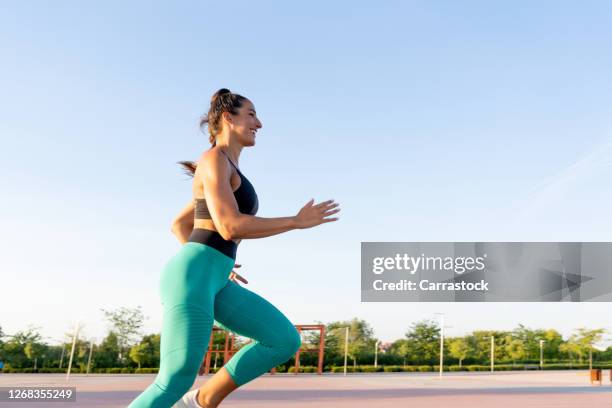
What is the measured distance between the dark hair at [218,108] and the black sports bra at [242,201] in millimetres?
277

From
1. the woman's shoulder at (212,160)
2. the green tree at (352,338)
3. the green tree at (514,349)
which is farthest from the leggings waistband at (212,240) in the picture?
the green tree at (514,349)

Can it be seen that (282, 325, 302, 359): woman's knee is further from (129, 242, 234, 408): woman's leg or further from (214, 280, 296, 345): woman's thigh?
(129, 242, 234, 408): woman's leg

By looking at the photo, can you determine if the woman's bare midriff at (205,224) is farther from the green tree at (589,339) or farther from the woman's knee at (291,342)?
the green tree at (589,339)

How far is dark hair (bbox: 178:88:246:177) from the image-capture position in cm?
278

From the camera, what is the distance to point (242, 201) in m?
2.57

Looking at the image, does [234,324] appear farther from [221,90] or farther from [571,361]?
[571,361]

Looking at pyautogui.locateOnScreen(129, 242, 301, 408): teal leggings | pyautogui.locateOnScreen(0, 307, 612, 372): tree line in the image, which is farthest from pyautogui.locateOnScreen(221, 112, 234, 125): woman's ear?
pyautogui.locateOnScreen(0, 307, 612, 372): tree line

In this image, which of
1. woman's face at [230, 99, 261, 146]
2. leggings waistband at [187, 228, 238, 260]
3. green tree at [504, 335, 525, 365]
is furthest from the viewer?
green tree at [504, 335, 525, 365]

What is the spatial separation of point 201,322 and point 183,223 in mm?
780

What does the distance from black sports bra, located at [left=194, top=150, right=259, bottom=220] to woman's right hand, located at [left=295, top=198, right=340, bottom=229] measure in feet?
1.14

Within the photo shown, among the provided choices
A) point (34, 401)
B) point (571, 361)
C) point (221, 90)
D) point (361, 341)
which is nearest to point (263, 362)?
point (221, 90)

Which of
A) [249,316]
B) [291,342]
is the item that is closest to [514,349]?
[291,342]

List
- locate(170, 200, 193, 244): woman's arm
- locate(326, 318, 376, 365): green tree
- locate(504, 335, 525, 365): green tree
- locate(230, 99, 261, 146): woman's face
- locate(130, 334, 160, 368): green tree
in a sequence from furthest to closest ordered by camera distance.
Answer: locate(504, 335, 525, 365): green tree
locate(326, 318, 376, 365): green tree
locate(130, 334, 160, 368): green tree
locate(170, 200, 193, 244): woman's arm
locate(230, 99, 261, 146): woman's face

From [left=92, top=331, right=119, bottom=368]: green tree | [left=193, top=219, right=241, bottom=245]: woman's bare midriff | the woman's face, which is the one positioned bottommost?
[left=92, top=331, right=119, bottom=368]: green tree
